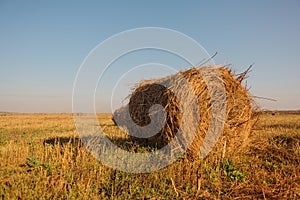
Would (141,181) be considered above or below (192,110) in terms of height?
below

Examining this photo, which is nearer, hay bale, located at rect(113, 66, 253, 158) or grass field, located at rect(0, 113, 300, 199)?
grass field, located at rect(0, 113, 300, 199)

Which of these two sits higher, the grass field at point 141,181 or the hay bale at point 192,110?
the hay bale at point 192,110

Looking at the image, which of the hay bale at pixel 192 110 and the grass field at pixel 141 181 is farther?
the hay bale at pixel 192 110

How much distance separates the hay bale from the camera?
5750 millimetres

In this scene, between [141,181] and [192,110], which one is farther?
[192,110]

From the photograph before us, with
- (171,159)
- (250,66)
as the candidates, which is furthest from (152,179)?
(250,66)

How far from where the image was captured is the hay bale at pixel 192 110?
575 centimetres

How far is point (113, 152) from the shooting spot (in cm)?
633

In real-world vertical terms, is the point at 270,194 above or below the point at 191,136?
below

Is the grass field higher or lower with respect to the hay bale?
lower

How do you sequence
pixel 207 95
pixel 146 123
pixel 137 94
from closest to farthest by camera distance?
pixel 207 95 < pixel 146 123 < pixel 137 94

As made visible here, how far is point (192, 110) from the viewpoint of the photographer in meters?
5.82

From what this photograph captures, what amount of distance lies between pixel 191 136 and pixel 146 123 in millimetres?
1750

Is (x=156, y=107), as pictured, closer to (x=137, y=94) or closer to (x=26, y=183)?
(x=137, y=94)
